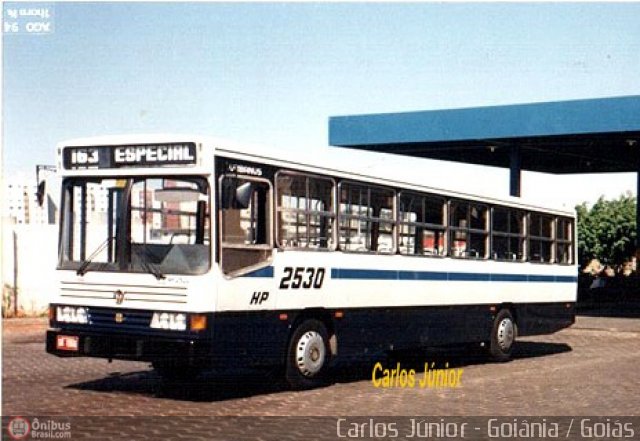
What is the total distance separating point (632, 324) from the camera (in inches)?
1094

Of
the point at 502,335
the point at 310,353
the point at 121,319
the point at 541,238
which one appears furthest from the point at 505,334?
the point at 121,319

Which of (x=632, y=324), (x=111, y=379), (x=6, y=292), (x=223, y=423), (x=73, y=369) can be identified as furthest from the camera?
(x=632, y=324)

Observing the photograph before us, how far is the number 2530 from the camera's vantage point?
12.0 metres

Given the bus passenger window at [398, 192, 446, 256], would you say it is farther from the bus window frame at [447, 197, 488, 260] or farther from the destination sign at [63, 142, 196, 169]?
the destination sign at [63, 142, 196, 169]

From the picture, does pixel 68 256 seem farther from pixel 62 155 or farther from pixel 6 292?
pixel 6 292

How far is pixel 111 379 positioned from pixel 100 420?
3736 mm

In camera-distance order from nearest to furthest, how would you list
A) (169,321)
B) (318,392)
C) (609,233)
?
1. (169,321)
2. (318,392)
3. (609,233)

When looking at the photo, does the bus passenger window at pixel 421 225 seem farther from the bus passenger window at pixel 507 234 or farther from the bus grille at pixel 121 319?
the bus grille at pixel 121 319

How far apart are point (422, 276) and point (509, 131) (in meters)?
A: 16.6

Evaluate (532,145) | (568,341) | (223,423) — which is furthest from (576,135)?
(223,423)

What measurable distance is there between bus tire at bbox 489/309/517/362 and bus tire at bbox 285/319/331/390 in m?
5.17

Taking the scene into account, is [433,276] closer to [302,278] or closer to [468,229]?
[468,229]

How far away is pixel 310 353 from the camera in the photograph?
40.8 feet

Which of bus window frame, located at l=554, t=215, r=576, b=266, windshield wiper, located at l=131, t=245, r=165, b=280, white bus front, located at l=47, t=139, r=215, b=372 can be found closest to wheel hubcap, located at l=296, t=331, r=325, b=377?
white bus front, located at l=47, t=139, r=215, b=372
